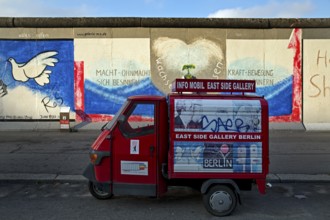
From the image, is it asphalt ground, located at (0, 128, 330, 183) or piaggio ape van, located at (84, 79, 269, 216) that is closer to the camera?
piaggio ape van, located at (84, 79, 269, 216)

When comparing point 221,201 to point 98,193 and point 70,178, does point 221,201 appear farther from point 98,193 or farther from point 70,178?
point 70,178

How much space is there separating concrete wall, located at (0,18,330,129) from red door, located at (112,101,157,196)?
10554mm

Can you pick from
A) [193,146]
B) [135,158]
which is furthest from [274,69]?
[135,158]

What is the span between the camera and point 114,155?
6086 mm

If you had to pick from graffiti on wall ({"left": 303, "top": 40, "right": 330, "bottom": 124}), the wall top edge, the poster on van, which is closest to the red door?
the poster on van

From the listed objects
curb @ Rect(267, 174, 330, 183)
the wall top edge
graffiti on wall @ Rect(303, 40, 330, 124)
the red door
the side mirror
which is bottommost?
curb @ Rect(267, 174, 330, 183)

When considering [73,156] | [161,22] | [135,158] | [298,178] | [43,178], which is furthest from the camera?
[161,22]

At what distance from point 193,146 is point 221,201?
896 mm

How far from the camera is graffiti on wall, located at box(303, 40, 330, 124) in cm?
1656

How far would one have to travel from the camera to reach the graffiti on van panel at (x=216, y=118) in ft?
19.1

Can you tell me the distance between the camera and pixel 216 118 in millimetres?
5828

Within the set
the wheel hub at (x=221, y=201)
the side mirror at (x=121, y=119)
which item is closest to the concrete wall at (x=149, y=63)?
the side mirror at (x=121, y=119)

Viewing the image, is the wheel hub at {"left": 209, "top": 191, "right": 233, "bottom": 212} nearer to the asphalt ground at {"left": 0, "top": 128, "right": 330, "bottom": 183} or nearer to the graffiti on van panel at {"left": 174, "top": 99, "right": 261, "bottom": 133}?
the graffiti on van panel at {"left": 174, "top": 99, "right": 261, "bottom": 133}

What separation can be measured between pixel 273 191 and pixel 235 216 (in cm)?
175
